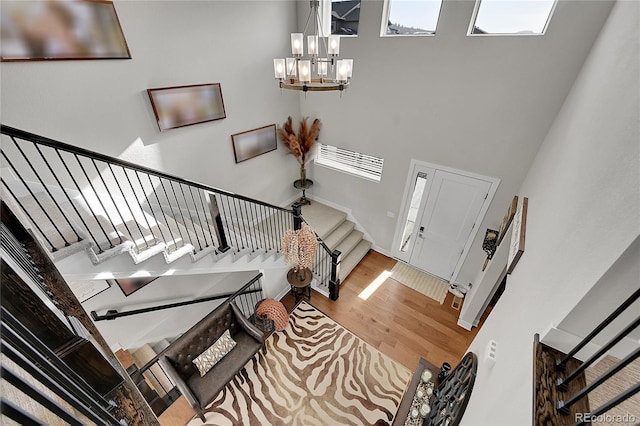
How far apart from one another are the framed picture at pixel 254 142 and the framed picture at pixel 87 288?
259 cm

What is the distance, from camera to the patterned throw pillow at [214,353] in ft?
10.8

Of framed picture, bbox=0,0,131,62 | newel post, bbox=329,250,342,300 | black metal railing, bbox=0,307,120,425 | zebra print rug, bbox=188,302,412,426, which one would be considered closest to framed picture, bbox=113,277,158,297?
zebra print rug, bbox=188,302,412,426

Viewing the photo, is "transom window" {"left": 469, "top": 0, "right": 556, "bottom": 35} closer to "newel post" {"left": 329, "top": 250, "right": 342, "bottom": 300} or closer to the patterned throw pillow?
"newel post" {"left": 329, "top": 250, "right": 342, "bottom": 300}

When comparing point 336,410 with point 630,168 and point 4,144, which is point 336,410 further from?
point 4,144

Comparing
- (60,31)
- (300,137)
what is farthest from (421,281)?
(60,31)

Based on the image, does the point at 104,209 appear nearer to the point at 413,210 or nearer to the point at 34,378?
the point at 34,378

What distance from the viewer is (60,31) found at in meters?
2.47

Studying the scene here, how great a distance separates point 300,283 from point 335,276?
62 cm

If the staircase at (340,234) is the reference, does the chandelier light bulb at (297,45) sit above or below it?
above

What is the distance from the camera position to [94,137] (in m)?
2.91

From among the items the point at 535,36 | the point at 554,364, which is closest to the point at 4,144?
the point at 554,364

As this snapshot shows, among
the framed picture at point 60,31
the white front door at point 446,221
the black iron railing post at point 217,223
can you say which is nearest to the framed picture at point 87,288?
the black iron railing post at point 217,223

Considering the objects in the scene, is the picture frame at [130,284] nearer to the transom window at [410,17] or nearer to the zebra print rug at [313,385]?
the zebra print rug at [313,385]

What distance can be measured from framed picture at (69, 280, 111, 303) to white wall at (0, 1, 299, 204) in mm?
1614
